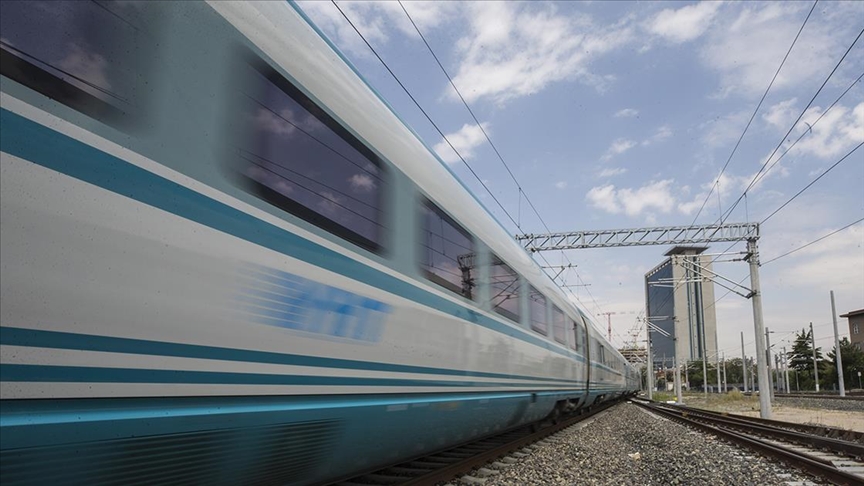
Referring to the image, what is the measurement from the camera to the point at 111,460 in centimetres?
209

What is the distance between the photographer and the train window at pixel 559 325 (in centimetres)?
1019

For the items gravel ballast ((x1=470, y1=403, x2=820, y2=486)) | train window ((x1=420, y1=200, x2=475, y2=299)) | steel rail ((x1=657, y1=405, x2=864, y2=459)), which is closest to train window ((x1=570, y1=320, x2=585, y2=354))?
gravel ballast ((x1=470, y1=403, x2=820, y2=486))

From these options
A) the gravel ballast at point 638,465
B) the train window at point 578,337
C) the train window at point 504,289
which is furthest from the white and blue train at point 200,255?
the train window at point 578,337

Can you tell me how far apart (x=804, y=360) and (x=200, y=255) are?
97.1 meters

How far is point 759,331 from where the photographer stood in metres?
18.1

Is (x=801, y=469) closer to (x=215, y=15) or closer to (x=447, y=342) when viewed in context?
(x=447, y=342)

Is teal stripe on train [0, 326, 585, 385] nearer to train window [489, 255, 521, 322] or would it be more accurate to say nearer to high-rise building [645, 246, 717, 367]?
train window [489, 255, 521, 322]

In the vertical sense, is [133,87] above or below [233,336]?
above

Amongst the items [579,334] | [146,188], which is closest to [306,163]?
[146,188]

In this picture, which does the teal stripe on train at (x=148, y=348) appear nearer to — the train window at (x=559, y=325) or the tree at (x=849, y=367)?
the train window at (x=559, y=325)

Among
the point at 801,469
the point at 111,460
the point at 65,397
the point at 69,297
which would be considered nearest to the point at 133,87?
the point at 69,297

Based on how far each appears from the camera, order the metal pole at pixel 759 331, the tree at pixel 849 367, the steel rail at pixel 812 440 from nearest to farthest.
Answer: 1. the steel rail at pixel 812 440
2. the metal pole at pixel 759 331
3. the tree at pixel 849 367

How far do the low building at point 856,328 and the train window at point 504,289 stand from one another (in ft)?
262

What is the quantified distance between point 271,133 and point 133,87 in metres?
0.87
